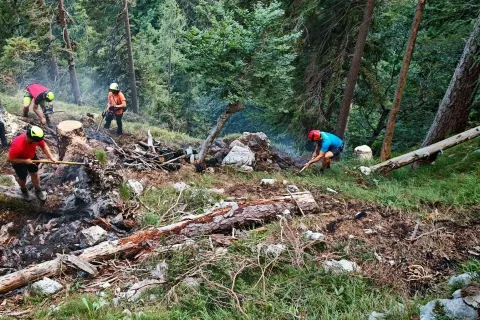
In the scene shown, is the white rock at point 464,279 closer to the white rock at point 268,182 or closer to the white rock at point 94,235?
the white rock at point 268,182

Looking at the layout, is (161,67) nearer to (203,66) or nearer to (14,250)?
(203,66)

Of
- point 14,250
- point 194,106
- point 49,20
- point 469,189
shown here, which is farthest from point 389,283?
point 194,106

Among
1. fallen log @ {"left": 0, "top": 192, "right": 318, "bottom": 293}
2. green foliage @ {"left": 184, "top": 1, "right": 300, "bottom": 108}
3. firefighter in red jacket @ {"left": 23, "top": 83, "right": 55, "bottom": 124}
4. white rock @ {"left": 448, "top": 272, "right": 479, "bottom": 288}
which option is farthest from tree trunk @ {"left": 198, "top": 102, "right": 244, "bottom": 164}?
white rock @ {"left": 448, "top": 272, "right": 479, "bottom": 288}

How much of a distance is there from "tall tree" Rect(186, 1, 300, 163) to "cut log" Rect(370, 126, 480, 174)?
3143mm

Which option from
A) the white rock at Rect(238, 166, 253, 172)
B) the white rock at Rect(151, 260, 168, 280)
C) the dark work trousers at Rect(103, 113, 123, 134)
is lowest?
the white rock at Rect(238, 166, 253, 172)

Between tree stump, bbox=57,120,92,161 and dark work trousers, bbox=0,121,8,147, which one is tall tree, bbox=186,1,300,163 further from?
dark work trousers, bbox=0,121,8,147

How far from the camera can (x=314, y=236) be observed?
15.8 feet

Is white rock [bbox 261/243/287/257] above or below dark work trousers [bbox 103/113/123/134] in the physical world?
below

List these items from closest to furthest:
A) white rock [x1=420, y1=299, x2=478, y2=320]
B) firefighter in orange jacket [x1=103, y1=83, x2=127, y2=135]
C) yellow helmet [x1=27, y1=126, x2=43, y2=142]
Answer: white rock [x1=420, y1=299, x2=478, y2=320] < yellow helmet [x1=27, y1=126, x2=43, y2=142] < firefighter in orange jacket [x1=103, y1=83, x2=127, y2=135]

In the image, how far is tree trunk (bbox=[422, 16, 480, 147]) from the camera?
7.48m

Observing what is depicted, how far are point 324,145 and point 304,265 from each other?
4.64 meters

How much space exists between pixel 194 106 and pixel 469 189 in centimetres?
1881

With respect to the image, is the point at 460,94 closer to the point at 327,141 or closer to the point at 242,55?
the point at 327,141

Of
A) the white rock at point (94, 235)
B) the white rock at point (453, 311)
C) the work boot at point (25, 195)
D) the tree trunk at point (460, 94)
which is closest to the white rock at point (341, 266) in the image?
the white rock at point (453, 311)
